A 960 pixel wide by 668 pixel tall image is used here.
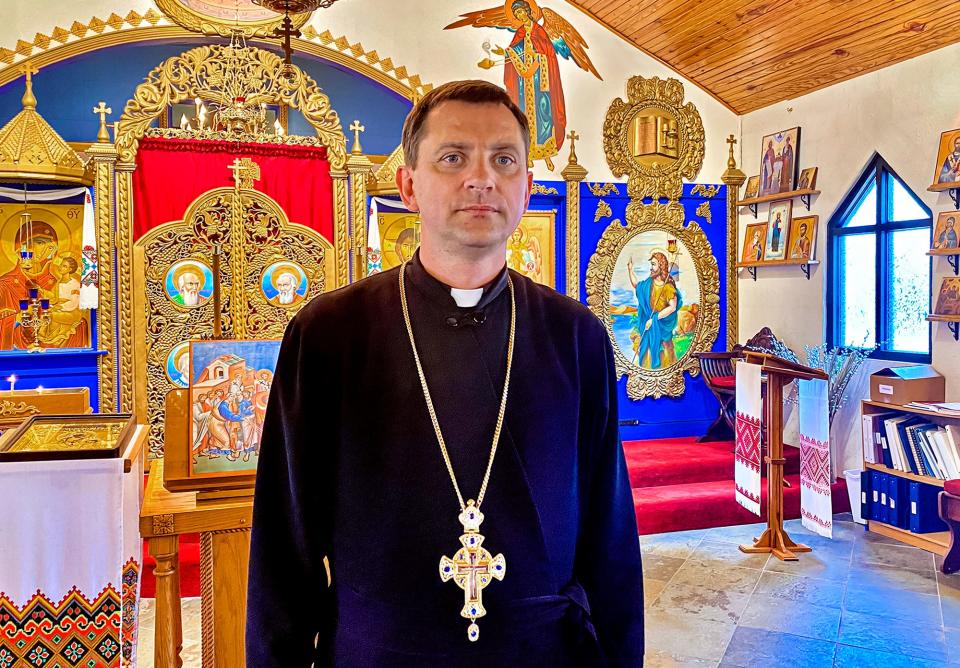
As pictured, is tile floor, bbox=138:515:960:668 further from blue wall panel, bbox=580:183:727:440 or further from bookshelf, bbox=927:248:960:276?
blue wall panel, bbox=580:183:727:440

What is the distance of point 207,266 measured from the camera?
19.4 feet

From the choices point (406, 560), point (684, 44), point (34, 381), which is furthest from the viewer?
point (684, 44)

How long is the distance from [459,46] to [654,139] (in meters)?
2.12

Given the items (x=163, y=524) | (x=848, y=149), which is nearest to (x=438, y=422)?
(x=163, y=524)

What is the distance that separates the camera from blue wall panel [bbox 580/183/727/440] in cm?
754

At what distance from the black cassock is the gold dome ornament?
201 inches

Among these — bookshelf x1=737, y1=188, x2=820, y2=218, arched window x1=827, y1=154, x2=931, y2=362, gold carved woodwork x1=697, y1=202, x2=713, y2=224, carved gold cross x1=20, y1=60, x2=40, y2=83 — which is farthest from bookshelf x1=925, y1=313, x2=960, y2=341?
carved gold cross x1=20, y1=60, x2=40, y2=83

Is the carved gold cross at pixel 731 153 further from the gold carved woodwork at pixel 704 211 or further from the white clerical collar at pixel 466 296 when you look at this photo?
the white clerical collar at pixel 466 296

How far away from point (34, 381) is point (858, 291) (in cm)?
687

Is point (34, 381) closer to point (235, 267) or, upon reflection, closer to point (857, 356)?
point (235, 267)

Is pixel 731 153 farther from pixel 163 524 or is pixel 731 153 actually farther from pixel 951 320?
pixel 163 524

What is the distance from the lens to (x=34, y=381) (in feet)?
20.7

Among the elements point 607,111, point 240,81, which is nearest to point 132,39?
point 240,81

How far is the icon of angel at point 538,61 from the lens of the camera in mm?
7215
